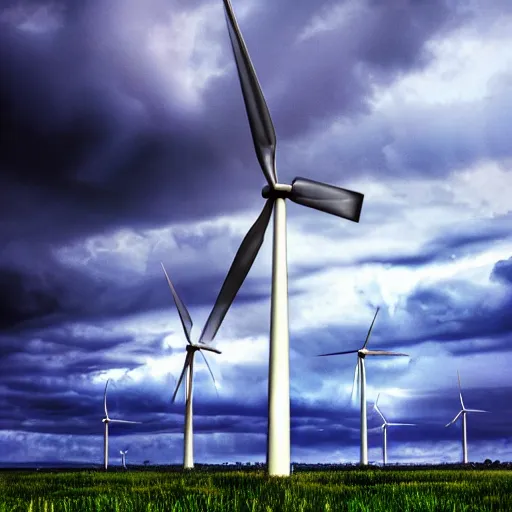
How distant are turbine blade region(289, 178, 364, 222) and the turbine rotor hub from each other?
0.27 metres

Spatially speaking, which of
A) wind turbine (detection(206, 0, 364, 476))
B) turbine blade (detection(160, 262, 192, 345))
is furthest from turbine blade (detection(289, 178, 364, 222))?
turbine blade (detection(160, 262, 192, 345))

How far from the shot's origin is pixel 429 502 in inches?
862

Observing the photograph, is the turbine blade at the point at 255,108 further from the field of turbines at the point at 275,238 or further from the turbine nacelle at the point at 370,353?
the turbine nacelle at the point at 370,353

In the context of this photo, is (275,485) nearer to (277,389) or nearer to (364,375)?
(277,389)

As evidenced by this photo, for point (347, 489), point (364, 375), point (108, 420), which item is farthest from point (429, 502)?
point (108, 420)

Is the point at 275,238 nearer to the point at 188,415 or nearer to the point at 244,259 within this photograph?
the point at 244,259

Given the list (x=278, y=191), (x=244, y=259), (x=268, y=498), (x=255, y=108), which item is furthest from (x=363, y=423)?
(x=268, y=498)

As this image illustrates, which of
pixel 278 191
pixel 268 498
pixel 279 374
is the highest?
pixel 278 191

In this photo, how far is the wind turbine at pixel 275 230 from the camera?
36.3 meters

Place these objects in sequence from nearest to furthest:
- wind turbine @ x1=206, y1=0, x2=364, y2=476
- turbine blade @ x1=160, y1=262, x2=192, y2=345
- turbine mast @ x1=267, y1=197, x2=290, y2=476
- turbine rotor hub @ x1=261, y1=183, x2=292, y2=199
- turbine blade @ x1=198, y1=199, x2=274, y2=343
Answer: turbine mast @ x1=267, y1=197, x2=290, y2=476, wind turbine @ x1=206, y1=0, x2=364, y2=476, turbine rotor hub @ x1=261, y1=183, x2=292, y2=199, turbine blade @ x1=198, y1=199, x2=274, y2=343, turbine blade @ x1=160, y1=262, x2=192, y2=345

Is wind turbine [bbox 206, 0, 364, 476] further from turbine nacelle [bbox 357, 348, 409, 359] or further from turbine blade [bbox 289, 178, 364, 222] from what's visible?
turbine nacelle [bbox 357, 348, 409, 359]

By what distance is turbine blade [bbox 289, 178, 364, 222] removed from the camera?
3869cm

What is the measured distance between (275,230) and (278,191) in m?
2.58

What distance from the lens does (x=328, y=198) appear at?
130 ft
